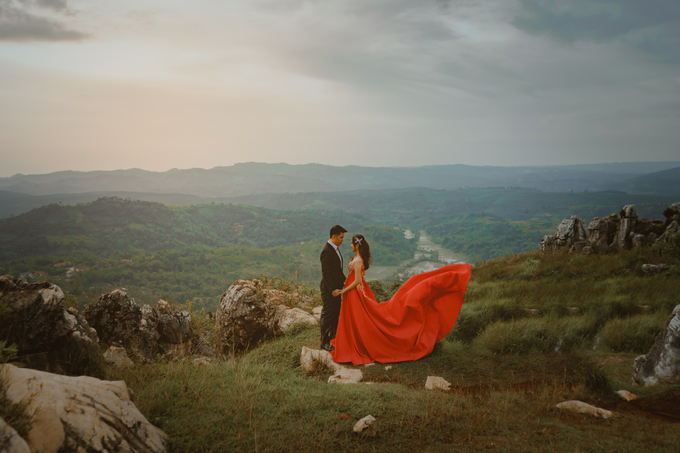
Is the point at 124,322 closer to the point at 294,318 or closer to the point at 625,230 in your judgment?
the point at 294,318

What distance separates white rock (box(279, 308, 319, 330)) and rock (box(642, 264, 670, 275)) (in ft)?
37.9

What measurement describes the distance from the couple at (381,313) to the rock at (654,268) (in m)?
8.50

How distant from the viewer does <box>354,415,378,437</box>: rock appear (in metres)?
3.40

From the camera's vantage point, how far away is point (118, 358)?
526 cm

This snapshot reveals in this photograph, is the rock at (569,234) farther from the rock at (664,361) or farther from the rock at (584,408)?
the rock at (584,408)

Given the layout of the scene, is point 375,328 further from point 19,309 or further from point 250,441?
point 19,309

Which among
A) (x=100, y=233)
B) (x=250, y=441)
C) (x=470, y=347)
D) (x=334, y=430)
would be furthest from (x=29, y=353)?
(x=100, y=233)

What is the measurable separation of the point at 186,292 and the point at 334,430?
59.6m

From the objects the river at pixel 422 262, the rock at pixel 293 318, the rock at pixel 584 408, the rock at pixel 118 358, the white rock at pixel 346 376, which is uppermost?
the rock at pixel 118 358

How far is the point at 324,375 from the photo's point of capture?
5.84 m

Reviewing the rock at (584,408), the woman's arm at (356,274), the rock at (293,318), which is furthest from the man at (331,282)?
the rock at (584,408)

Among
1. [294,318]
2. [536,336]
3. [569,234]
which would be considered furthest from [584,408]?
[569,234]

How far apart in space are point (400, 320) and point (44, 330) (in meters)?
5.94

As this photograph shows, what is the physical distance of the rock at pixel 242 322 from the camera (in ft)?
25.7
